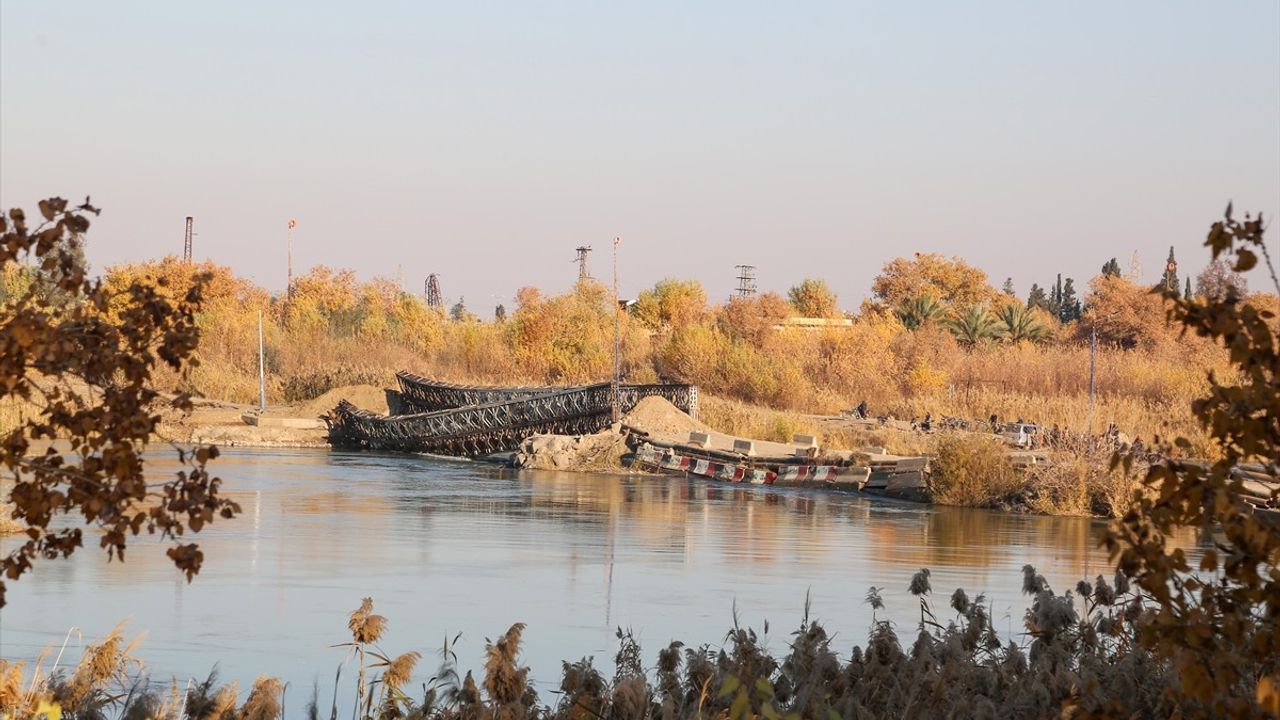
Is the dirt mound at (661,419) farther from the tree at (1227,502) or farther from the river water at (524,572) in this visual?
the tree at (1227,502)

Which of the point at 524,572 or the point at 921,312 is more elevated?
the point at 921,312

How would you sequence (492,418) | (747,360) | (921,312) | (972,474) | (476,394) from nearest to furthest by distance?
(972,474) → (492,418) → (476,394) → (747,360) → (921,312)

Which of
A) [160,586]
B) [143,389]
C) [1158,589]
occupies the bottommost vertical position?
[160,586]

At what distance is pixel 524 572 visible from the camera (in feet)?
61.2

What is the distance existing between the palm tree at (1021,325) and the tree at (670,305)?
59.3ft

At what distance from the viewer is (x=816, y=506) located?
92.7ft

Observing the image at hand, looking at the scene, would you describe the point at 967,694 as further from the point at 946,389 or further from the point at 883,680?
the point at 946,389

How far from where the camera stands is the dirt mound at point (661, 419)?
125ft

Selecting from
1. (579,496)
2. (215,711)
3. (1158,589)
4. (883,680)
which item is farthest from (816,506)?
(1158,589)

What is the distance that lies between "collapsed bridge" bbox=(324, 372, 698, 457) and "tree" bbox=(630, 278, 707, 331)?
37143mm

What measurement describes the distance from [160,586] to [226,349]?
4671 cm

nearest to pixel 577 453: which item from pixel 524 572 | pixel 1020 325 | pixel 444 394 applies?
pixel 444 394

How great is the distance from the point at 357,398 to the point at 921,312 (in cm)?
3003

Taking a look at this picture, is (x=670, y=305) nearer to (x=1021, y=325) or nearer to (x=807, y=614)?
(x=1021, y=325)
